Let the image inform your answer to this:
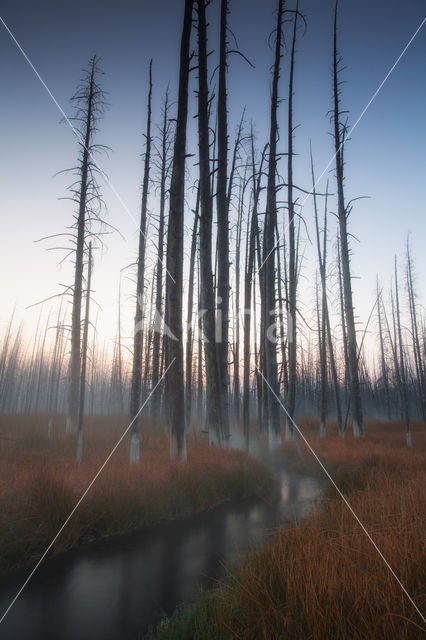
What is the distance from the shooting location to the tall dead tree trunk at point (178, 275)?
778 centimetres

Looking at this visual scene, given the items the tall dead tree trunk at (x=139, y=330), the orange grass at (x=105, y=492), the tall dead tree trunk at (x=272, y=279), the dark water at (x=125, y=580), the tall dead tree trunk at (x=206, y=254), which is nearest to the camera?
the dark water at (x=125, y=580)

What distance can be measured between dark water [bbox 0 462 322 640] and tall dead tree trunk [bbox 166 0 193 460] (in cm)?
239

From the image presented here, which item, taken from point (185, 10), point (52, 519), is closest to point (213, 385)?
point (52, 519)

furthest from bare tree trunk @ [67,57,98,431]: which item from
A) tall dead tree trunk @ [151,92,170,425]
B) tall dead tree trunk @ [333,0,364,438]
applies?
tall dead tree trunk @ [333,0,364,438]

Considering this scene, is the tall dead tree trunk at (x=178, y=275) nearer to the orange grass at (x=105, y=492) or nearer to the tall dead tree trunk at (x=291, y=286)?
the orange grass at (x=105, y=492)

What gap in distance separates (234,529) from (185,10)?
1236cm

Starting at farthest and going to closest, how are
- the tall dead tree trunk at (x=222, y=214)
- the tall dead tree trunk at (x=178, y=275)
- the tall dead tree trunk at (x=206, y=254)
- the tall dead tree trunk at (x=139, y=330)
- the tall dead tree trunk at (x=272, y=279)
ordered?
the tall dead tree trunk at (x=272, y=279) < the tall dead tree trunk at (x=222, y=214) < the tall dead tree trunk at (x=206, y=254) < the tall dead tree trunk at (x=139, y=330) < the tall dead tree trunk at (x=178, y=275)

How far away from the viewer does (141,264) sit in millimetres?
9969

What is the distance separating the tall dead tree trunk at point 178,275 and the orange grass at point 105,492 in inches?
36.5

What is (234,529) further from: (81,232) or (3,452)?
(81,232)

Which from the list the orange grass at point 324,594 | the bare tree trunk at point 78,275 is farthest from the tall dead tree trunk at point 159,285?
the orange grass at point 324,594

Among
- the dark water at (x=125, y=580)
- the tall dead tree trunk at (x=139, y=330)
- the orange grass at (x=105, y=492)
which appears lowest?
the dark water at (x=125, y=580)

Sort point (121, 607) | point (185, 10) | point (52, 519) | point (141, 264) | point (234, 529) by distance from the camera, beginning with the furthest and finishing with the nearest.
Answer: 1. point (141, 264)
2. point (185, 10)
3. point (234, 529)
4. point (52, 519)
5. point (121, 607)

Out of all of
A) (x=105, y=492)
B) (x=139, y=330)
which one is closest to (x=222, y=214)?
(x=139, y=330)
